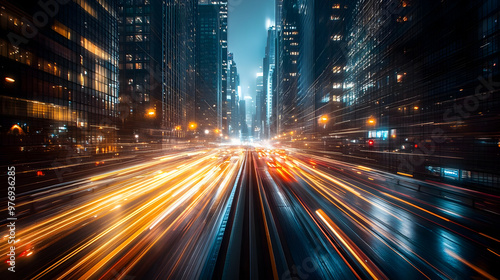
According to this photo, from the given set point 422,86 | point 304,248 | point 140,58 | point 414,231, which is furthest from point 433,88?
point 140,58

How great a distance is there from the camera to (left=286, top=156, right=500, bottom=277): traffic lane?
16.3 ft

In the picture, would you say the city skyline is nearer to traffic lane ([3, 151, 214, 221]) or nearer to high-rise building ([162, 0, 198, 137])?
traffic lane ([3, 151, 214, 221])

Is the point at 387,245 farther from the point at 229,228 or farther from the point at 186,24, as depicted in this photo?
the point at 186,24

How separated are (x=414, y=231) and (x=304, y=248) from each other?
4.66 metres

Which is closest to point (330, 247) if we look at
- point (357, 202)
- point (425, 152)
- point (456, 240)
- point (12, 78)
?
point (456, 240)

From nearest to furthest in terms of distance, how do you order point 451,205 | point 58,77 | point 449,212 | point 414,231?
point 414,231 < point 449,212 < point 451,205 < point 58,77

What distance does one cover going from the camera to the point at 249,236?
6.20 metres

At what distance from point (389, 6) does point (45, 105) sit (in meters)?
56.7

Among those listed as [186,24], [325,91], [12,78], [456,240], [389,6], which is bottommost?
[456,240]

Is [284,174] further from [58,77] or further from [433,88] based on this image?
[58,77]

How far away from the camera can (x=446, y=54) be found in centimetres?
1966

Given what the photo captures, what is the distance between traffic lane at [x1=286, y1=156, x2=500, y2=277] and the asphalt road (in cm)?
4

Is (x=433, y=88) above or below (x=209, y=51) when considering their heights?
below

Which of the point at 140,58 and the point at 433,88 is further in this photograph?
the point at 140,58
